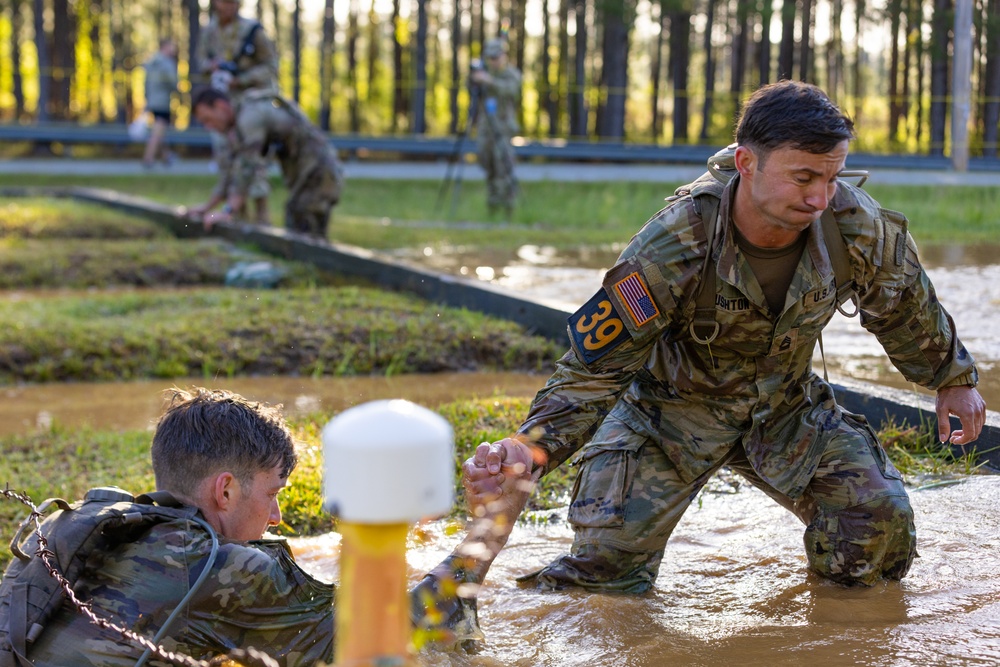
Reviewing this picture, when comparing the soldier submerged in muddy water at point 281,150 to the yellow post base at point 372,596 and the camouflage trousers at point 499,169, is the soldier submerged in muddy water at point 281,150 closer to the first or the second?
the camouflage trousers at point 499,169

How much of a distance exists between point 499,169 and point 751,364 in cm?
1188

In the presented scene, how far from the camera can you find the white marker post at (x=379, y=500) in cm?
104

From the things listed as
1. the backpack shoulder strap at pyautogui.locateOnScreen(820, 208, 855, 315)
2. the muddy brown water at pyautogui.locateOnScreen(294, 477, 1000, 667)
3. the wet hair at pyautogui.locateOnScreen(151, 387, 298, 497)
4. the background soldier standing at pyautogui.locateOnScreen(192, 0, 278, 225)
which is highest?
the background soldier standing at pyautogui.locateOnScreen(192, 0, 278, 225)

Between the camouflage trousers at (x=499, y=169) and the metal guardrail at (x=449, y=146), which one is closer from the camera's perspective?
the camouflage trousers at (x=499, y=169)

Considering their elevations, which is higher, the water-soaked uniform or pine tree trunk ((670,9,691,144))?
pine tree trunk ((670,9,691,144))

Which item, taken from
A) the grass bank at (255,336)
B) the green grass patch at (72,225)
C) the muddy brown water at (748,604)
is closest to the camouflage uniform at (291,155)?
the grass bank at (255,336)

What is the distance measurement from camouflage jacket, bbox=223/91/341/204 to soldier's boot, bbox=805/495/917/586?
8002 millimetres

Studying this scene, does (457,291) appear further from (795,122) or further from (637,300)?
(795,122)

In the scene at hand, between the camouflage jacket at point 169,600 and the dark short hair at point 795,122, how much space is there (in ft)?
5.37

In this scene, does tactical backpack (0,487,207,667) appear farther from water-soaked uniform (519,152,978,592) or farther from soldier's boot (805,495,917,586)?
soldier's boot (805,495,917,586)

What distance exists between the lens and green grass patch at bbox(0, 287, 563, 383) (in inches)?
263

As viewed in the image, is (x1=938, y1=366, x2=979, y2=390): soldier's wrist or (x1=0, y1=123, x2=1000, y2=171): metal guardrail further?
(x1=0, y1=123, x2=1000, y2=171): metal guardrail

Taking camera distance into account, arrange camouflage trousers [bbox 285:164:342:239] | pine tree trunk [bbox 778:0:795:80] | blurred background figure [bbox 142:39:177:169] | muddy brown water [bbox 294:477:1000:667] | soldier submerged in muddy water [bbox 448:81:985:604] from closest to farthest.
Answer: muddy brown water [bbox 294:477:1000:667] < soldier submerged in muddy water [bbox 448:81:985:604] < camouflage trousers [bbox 285:164:342:239] < blurred background figure [bbox 142:39:177:169] < pine tree trunk [bbox 778:0:795:80]

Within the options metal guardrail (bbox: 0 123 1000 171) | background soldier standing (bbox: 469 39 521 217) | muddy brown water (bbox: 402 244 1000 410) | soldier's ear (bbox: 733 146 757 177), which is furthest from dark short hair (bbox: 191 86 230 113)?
metal guardrail (bbox: 0 123 1000 171)
